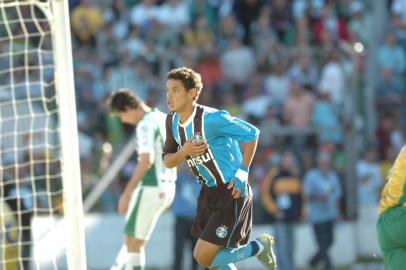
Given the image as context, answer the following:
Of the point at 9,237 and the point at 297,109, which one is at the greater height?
→ the point at 297,109

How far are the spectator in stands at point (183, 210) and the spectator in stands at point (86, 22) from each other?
4760 mm


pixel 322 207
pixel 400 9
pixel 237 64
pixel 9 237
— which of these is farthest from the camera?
pixel 400 9

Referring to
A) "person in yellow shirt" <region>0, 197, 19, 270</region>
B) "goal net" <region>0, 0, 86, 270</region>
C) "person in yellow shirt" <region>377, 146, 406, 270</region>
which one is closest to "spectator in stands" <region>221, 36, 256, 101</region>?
"goal net" <region>0, 0, 86, 270</region>

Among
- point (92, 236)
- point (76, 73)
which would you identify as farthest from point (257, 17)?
point (92, 236)

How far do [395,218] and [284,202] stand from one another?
6.64m

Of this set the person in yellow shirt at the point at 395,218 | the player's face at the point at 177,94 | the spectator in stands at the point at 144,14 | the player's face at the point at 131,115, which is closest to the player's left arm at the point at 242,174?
the player's face at the point at 177,94

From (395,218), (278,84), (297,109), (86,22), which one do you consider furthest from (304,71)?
(395,218)

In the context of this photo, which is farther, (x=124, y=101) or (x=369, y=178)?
(x=369, y=178)

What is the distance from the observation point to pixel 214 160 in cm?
860

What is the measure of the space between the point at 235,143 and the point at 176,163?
1.94 feet

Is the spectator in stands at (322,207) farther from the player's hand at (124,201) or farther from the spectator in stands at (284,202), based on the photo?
the player's hand at (124,201)

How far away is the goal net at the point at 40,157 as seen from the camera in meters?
8.62

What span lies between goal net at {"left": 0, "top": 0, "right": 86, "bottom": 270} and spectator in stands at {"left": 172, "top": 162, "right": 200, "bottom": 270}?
1638mm

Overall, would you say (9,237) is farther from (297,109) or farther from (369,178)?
(369,178)
